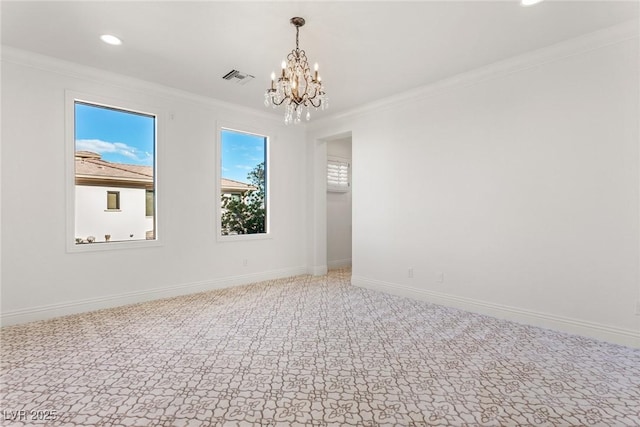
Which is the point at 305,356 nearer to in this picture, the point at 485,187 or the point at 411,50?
the point at 485,187

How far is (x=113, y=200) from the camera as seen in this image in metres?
4.18

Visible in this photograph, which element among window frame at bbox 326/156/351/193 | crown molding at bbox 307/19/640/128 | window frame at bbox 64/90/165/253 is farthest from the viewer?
window frame at bbox 326/156/351/193

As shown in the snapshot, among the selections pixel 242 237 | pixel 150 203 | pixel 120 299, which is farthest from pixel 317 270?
pixel 120 299

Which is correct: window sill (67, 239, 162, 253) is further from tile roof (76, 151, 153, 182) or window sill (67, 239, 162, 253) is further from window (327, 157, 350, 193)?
window (327, 157, 350, 193)

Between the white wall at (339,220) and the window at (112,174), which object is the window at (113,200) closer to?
the window at (112,174)

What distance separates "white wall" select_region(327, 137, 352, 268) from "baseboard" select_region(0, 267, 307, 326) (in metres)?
1.55

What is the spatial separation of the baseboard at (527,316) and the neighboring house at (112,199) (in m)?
3.59

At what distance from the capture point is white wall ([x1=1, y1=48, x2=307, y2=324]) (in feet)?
11.3

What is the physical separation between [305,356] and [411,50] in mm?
3197

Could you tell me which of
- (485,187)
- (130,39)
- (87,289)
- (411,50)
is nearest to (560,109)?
(485,187)

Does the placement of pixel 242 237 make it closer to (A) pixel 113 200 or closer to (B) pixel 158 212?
(B) pixel 158 212

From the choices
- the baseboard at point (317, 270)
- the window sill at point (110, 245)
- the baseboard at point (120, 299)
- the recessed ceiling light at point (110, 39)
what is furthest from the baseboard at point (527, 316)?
the recessed ceiling light at point (110, 39)

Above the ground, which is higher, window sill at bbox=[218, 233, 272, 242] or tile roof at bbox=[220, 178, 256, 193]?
tile roof at bbox=[220, 178, 256, 193]

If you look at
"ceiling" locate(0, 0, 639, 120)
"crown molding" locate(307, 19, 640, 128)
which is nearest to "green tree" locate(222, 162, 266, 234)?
"ceiling" locate(0, 0, 639, 120)
